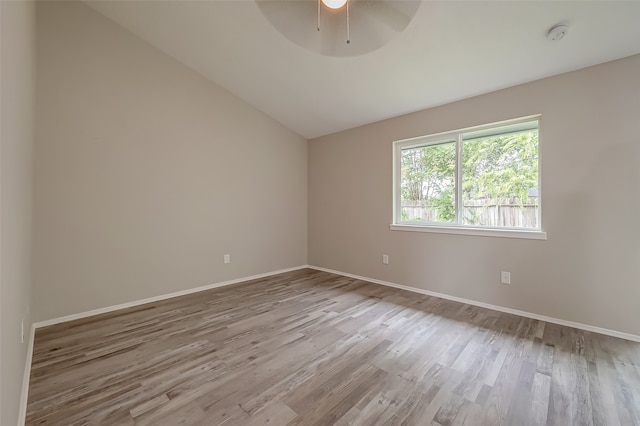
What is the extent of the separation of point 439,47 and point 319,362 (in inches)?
113

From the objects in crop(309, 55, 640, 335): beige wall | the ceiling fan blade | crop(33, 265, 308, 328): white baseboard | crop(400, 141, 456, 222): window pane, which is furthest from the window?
crop(33, 265, 308, 328): white baseboard

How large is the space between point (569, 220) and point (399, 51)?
2.27 metres

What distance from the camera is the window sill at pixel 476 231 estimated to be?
2.55 m

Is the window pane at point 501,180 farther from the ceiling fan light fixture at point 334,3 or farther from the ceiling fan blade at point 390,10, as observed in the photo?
the ceiling fan light fixture at point 334,3

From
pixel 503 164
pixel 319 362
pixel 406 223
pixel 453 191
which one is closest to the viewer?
pixel 319 362

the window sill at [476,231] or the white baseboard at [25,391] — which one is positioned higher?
the window sill at [476,231]

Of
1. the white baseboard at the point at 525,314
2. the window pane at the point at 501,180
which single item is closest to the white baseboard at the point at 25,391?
the white baseboard at the point at 525,314

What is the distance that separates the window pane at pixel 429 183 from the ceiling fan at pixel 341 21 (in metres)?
1.70

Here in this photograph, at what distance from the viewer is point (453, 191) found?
3.20 m

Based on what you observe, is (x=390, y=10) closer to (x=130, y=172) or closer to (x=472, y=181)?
(x=472, y=181)

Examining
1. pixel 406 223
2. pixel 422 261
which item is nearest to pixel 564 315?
pixel 422 261

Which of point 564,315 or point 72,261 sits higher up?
point 72,261

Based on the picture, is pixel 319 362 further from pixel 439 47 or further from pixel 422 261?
pixel 439 47

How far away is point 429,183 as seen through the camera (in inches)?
135
